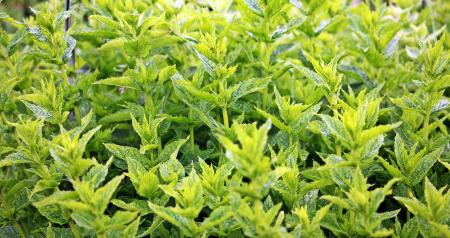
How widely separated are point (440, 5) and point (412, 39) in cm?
66

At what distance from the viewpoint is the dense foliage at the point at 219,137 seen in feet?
3.65

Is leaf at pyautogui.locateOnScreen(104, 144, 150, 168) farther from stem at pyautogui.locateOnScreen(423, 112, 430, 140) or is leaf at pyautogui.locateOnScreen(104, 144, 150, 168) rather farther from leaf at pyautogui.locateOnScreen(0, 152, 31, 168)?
stem at pyautogui.locateOnScreen(423, 112, 430, 140)

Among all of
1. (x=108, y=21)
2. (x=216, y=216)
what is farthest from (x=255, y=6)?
(x=216, y=216)

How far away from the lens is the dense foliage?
111 cm

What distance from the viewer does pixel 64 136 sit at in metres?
1.15

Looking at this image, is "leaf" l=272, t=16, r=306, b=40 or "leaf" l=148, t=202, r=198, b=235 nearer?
"leaf" l=148, t=202, r=198, b=235

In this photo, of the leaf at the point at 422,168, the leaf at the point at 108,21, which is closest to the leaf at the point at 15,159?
the leaf at the point at 108,21

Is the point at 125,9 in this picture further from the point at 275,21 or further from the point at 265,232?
the point at 265,232

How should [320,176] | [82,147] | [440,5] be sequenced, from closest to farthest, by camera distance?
[82,147], [320,176], [440,5]

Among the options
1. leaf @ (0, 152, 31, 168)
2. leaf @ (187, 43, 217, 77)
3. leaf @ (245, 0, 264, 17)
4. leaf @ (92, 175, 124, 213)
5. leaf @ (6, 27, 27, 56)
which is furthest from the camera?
leaf @ (6, 27, 27, 56)

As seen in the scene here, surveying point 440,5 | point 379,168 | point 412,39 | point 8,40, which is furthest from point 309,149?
point 440,5

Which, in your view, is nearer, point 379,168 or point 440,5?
point 379,168

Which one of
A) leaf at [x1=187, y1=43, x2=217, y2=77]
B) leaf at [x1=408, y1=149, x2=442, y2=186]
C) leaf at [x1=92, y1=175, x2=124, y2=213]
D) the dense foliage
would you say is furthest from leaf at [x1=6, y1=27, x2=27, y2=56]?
leaf at [x1=408, y1=149, x2=442, y2=186]

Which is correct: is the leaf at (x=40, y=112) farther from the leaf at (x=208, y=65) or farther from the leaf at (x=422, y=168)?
the leaf at (x=422, y=168)
